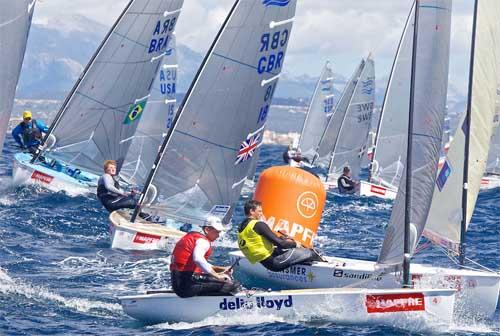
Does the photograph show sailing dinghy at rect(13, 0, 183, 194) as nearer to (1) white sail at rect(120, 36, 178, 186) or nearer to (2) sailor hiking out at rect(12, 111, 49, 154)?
(2) sailor hiking out at rect(12, 111, 49, 154)

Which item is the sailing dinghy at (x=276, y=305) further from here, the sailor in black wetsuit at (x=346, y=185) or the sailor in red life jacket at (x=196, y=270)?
the sailor in black wetsuit at (x=346, y=185)

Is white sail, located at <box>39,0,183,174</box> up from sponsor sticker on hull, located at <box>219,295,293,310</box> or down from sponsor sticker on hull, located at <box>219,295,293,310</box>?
up

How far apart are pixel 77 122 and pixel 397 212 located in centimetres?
1249

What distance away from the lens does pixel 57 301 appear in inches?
542

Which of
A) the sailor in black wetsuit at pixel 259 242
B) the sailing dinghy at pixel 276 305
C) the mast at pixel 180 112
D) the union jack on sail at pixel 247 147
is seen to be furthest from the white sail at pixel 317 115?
the sailing dinghy at pixel 276 305

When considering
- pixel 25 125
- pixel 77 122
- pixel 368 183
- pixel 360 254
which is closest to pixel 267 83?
pixel 360 254

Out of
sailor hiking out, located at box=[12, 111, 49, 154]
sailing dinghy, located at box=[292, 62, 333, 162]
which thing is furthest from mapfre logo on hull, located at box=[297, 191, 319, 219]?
sailing dinghy, located at box=[292, 62, 333, 162]

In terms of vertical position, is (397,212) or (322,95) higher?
(322,95)

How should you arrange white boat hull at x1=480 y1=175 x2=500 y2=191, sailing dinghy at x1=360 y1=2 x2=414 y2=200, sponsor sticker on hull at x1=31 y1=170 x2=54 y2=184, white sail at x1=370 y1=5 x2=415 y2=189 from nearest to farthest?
sponsor sticker on hull at x1=31 y1=170 x2=54 y2=184 < white sail at x1=370 y1=5 x2=415 y2=189 < sailing dinghy at x1=360 y1=2 x2=414 y2=200 < white boat hull at x1=480 y1=175 x2=500 y2=191

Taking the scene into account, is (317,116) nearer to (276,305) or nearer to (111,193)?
(111,193)

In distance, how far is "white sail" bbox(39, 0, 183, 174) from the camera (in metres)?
24.4

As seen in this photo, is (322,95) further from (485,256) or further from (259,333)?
(259,333)

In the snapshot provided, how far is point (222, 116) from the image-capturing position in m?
19.1

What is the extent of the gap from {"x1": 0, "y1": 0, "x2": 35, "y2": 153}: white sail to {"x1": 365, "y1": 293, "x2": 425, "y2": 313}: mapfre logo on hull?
5036mm
